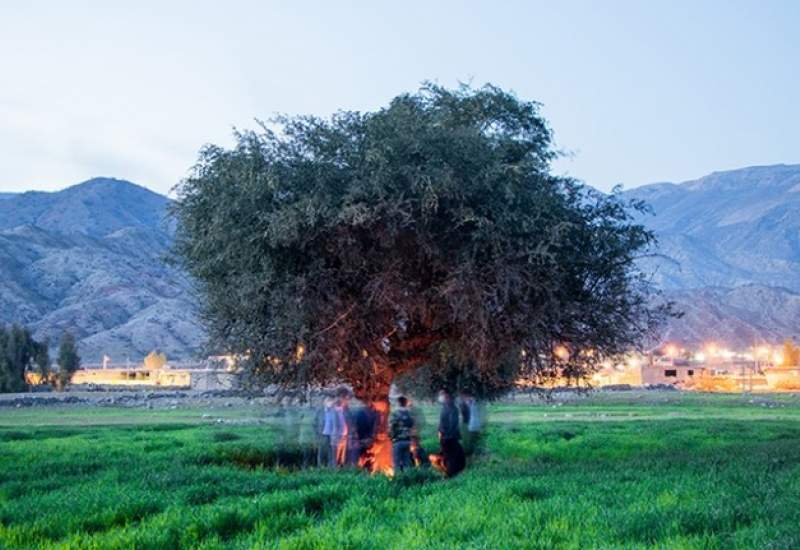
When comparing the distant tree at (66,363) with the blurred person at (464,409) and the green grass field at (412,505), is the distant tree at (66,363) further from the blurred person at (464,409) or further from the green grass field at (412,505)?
the green grass field at (412,505)

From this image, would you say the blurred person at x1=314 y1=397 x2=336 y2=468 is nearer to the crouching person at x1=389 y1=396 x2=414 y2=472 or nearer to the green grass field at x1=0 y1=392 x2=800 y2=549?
the crouching person at x1=389 y1=396 x2=414 y2=472

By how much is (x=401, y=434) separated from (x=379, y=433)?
3023 millimetres

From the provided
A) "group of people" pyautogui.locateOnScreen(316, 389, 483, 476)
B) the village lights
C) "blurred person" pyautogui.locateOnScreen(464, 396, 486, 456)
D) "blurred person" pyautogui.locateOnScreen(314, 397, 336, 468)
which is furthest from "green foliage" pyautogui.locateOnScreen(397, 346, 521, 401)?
"blurred person" pyautogui.locateOnScreen(314, 397, 336, 468)

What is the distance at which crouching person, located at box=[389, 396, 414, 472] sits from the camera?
2283cm

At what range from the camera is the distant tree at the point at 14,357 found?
400 feet

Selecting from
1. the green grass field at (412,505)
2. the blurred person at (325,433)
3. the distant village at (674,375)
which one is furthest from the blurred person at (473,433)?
the distant village at (674,375)

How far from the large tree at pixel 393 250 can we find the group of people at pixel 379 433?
0.88m

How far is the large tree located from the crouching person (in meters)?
2.04

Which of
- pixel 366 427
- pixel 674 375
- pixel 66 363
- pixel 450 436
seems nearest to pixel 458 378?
pixel 366 427

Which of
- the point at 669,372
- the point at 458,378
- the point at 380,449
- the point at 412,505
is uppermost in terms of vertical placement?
the point at 458,378

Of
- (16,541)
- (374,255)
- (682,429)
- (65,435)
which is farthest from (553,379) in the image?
(65,435)

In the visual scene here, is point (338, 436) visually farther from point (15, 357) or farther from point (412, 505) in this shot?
point (15, 357)

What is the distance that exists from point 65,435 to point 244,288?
21.9 meters

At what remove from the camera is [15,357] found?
124m
